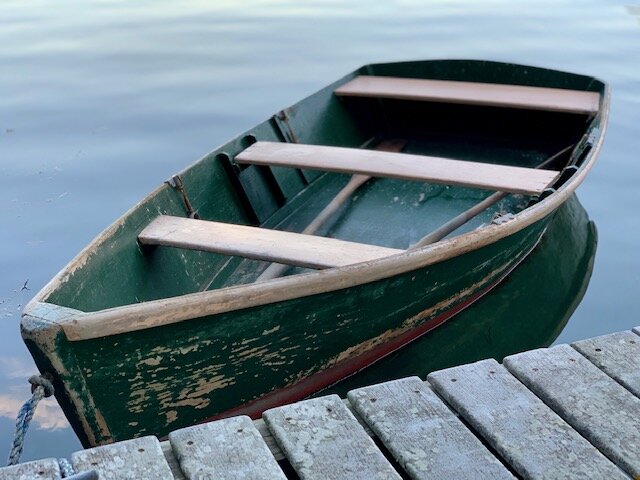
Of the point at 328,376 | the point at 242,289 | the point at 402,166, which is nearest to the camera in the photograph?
the point at 242,289

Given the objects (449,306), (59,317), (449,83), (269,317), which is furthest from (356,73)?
(59,317)

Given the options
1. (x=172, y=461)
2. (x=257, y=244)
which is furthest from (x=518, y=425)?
(x=257, y=244)

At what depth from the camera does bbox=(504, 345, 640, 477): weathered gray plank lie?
1906 millimetres

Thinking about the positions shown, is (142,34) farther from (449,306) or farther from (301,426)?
(301,426)

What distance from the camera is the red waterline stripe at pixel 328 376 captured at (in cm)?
315

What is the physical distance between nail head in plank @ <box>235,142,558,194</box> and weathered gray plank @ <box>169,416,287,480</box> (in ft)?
8.17

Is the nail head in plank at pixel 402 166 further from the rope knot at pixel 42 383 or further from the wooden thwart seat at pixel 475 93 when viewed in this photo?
the rope knot at pixel 42 383

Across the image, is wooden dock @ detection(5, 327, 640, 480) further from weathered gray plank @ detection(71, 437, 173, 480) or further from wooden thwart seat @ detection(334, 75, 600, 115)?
wooden thwart seat @ detection(334, 75, 600, 115)

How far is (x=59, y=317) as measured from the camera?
251 centimetres

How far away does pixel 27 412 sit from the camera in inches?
98.4

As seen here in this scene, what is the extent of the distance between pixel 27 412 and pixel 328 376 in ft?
4.24

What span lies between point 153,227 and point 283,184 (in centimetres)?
134

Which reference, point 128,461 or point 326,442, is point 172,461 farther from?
point 326,442

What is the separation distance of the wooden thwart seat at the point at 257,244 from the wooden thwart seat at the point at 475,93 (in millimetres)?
2250
